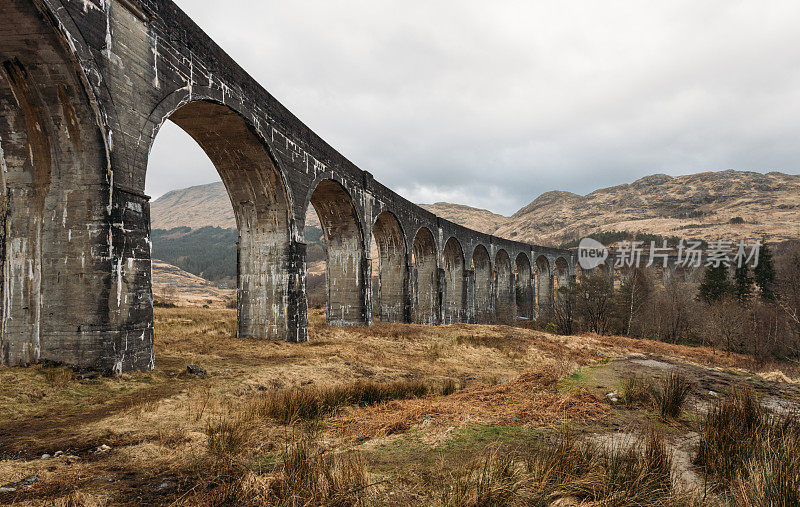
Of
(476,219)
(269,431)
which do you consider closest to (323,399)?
(269,431)

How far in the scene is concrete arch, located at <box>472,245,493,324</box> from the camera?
3588 cm

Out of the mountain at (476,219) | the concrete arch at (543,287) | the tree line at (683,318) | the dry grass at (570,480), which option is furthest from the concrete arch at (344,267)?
the mountain at (476,219)

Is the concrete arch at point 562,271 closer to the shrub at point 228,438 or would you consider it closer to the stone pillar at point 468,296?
the stone pillar at point 468,296

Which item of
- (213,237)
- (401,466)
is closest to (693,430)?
(401,466)

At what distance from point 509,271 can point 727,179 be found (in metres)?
140

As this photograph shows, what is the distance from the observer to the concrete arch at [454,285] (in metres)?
31.8

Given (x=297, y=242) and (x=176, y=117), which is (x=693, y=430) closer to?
(x=297, y=242)

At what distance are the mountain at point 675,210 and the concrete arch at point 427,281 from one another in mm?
78106

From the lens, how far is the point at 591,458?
3.25 m

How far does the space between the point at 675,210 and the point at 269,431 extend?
453ft

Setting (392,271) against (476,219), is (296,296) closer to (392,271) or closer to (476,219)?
(392,271)

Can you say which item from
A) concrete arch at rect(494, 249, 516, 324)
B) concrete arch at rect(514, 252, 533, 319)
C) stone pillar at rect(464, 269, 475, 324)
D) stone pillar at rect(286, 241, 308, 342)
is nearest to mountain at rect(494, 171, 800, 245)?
concrete arch at rect(514, 252, 533, 319)

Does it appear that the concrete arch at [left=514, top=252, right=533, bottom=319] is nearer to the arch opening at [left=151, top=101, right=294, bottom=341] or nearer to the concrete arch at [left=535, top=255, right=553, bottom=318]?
the concrete arch at [left=535, top=255, right=553, bottom=318]

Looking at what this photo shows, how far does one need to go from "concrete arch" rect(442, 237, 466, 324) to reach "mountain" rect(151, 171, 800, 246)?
2901 inches
